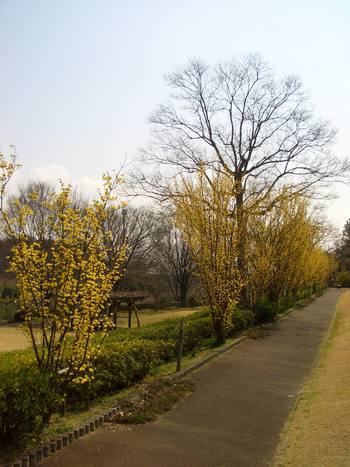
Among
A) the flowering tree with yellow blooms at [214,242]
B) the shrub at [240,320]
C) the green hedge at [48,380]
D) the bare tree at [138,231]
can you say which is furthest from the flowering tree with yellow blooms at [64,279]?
the bare tree at [138,231]

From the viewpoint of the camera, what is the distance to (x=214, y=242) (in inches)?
501

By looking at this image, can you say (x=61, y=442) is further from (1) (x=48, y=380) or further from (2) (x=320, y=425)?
(2) (x=320, y=425)

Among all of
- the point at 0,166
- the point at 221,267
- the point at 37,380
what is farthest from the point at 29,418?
the point at 221,267

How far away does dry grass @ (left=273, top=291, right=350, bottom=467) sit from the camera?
5102 millimetres

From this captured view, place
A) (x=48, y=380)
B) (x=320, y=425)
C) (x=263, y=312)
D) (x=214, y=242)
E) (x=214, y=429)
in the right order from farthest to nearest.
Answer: (x=263, y=312)
(x=214, y=242)
(x=320, y=425)
(x=214, y=429)
(x=48, y=380)

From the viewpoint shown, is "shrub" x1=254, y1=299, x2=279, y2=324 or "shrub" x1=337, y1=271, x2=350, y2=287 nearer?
"shrub" x1=254, y1=299, x2=279, y2=324

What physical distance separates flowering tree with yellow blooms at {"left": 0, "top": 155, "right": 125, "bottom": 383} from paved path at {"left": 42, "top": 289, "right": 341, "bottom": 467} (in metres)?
0.97

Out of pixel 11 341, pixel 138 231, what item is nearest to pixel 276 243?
pixel 11 341

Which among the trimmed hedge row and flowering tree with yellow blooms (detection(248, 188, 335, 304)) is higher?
flowering tree with yellow blooms (detection(248, 188, 335, 304))

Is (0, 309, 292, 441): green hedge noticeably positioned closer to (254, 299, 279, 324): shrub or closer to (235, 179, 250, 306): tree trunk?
(235, 179, 250, 306): tree trunk

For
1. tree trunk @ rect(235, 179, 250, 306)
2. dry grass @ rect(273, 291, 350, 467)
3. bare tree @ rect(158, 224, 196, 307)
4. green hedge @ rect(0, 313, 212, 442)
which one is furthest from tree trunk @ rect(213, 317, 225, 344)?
bare tree @ rect(158, 224, 196, 307)

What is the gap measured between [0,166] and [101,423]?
3.46 metres

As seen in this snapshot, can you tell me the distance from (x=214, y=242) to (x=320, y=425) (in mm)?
6953

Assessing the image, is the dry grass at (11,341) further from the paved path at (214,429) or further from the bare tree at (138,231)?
the bare tree at (138,231)
